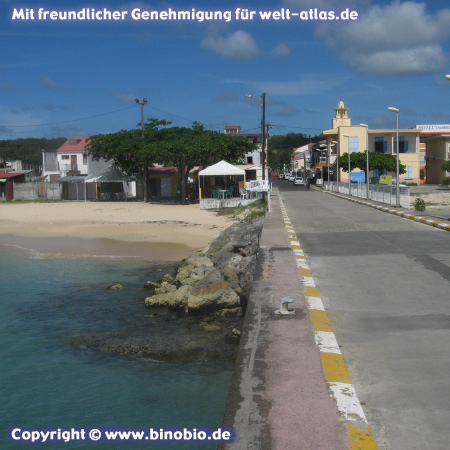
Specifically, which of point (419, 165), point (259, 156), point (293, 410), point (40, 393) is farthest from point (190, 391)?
point (259, 156)

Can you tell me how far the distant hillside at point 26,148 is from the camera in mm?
127125

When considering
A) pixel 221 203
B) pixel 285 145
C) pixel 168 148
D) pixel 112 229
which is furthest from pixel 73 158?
pixel 285 145

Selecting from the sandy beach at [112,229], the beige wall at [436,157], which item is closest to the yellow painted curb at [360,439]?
the sandy beach at [112,229]

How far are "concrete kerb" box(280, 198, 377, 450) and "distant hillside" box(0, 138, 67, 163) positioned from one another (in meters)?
121

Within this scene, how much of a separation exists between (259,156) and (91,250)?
227 ft

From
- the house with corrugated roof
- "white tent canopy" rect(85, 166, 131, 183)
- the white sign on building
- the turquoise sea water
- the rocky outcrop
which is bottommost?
the turquoise sea water

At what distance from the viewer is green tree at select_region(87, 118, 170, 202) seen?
49.0 metres

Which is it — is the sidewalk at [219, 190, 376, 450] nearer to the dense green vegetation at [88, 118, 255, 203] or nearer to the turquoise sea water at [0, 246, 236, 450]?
the turquoise sea water at [0, 246, 236, 450]

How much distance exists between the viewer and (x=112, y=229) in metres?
31.9

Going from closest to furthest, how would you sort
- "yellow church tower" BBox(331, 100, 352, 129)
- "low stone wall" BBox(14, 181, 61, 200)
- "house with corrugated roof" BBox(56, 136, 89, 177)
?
"low stone wall" BBox(14, 181, 61, 200) < "house with corrugated roof" BBox(56, 136, 89, 177) < "yellow church tower" BBox(331, 100, 352, 129)

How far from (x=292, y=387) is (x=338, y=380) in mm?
460

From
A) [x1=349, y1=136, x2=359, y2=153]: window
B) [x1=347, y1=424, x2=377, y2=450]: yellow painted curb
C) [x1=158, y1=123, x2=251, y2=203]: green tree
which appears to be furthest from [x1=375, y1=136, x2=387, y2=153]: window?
[x1=347, y1=424, x2=377, y2=450]: yellow painted curb

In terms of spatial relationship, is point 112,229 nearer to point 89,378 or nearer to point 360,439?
point 89,378

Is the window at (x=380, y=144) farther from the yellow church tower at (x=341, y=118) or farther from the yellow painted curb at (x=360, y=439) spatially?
the yellow painted curb at (x=360, y=439)
